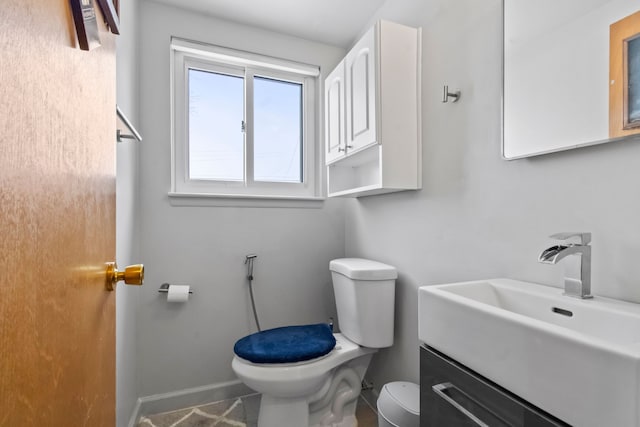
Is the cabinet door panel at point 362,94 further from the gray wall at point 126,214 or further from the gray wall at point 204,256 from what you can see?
the gray wall at point 126,214

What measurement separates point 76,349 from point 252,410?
1.56m

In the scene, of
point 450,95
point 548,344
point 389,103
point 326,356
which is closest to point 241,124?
point 389,103

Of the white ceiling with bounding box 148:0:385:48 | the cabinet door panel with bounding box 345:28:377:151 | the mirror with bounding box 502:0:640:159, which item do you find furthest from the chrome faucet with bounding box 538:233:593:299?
the white ceiling with bounding box 148:0:385:48

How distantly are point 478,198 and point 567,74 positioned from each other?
0.45 meters

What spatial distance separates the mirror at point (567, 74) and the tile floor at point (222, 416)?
59.2 inches

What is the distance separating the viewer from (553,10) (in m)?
0.88

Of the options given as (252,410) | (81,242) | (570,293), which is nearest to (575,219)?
(570,293)

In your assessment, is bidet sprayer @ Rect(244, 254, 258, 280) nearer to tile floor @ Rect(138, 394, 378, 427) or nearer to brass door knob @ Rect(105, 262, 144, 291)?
tile floor @ Rect(138, 394, 378, 427)

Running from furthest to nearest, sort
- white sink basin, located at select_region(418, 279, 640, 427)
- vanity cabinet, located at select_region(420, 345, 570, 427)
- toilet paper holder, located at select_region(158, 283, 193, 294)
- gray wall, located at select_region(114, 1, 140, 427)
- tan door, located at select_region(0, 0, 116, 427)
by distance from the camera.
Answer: toilet paper holder, located at select_region(158, 283, 193, 294) → gray wall, located at select_region(114, 1, 140, 427) → vanity cabinet, located at select_region(420, 345, 570, 427) → white sink basin, located at select_region(418, 279, 640, 427) → tan door, located at select_region(0, 0, 116, 427)

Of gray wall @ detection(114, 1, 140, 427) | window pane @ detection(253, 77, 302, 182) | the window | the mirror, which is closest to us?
the mirror

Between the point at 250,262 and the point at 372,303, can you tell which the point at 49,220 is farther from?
the point at 250,262

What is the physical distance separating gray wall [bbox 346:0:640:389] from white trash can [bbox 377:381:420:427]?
0.21 meters

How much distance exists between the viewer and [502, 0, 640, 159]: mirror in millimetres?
734

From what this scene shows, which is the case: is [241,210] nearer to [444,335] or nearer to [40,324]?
[444,335]
